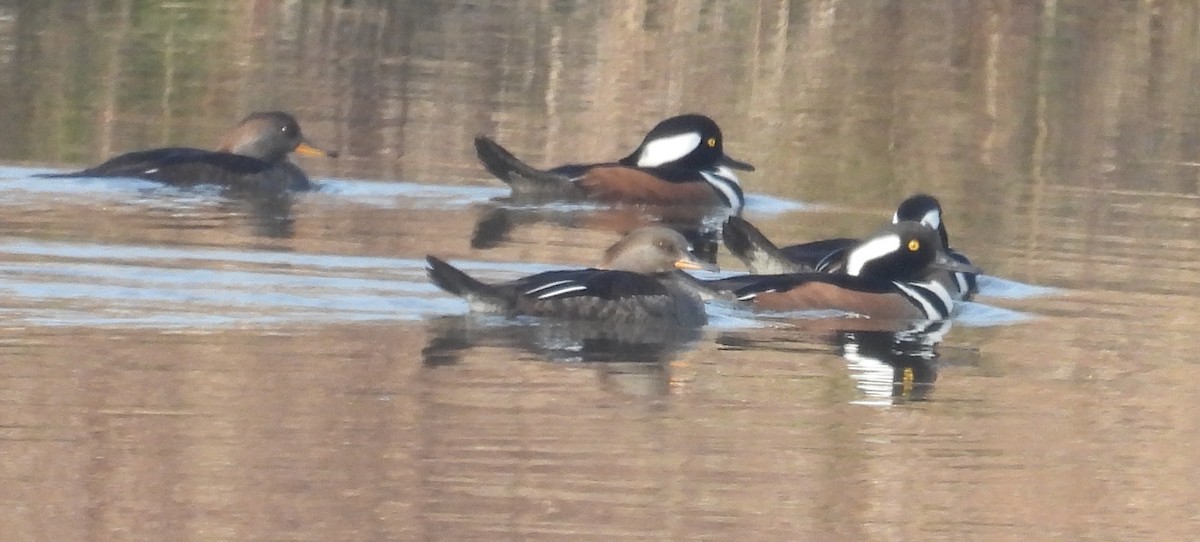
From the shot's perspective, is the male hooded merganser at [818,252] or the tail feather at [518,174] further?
the tail feather at [518,174]

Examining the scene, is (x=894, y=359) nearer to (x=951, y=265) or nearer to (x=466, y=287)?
(x=951, y=265)

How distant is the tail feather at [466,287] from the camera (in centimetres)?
1127

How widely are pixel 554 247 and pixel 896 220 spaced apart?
208 cm

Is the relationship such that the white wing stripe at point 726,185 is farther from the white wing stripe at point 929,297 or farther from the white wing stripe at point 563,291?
the white wing stripe at point 563,291

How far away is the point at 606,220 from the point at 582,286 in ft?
16.9

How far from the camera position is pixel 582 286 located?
11.4 m

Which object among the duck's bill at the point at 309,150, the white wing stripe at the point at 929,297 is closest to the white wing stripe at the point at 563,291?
the white wing stripe at the point at 929,297

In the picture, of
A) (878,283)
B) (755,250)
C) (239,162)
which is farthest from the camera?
(239,162)

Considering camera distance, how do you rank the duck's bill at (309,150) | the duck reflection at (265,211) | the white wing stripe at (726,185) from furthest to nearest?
1. the white wing stripe at (726,185)
2. the duck's bill at (309,150)
3. the duck reflection at (265,211)

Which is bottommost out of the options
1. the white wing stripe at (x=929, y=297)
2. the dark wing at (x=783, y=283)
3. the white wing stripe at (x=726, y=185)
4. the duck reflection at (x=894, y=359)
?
the duck reflection at (x=894, y=359)

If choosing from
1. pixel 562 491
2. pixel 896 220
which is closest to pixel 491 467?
pixel 562 491

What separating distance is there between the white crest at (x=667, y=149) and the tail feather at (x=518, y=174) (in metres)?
1.26

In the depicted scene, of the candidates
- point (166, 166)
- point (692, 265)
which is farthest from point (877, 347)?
point (166, 166)

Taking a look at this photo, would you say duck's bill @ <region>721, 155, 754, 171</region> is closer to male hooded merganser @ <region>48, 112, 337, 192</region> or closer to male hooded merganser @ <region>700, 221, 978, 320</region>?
male hooded merganser @ <region>48, 112, 337, 192</region>
